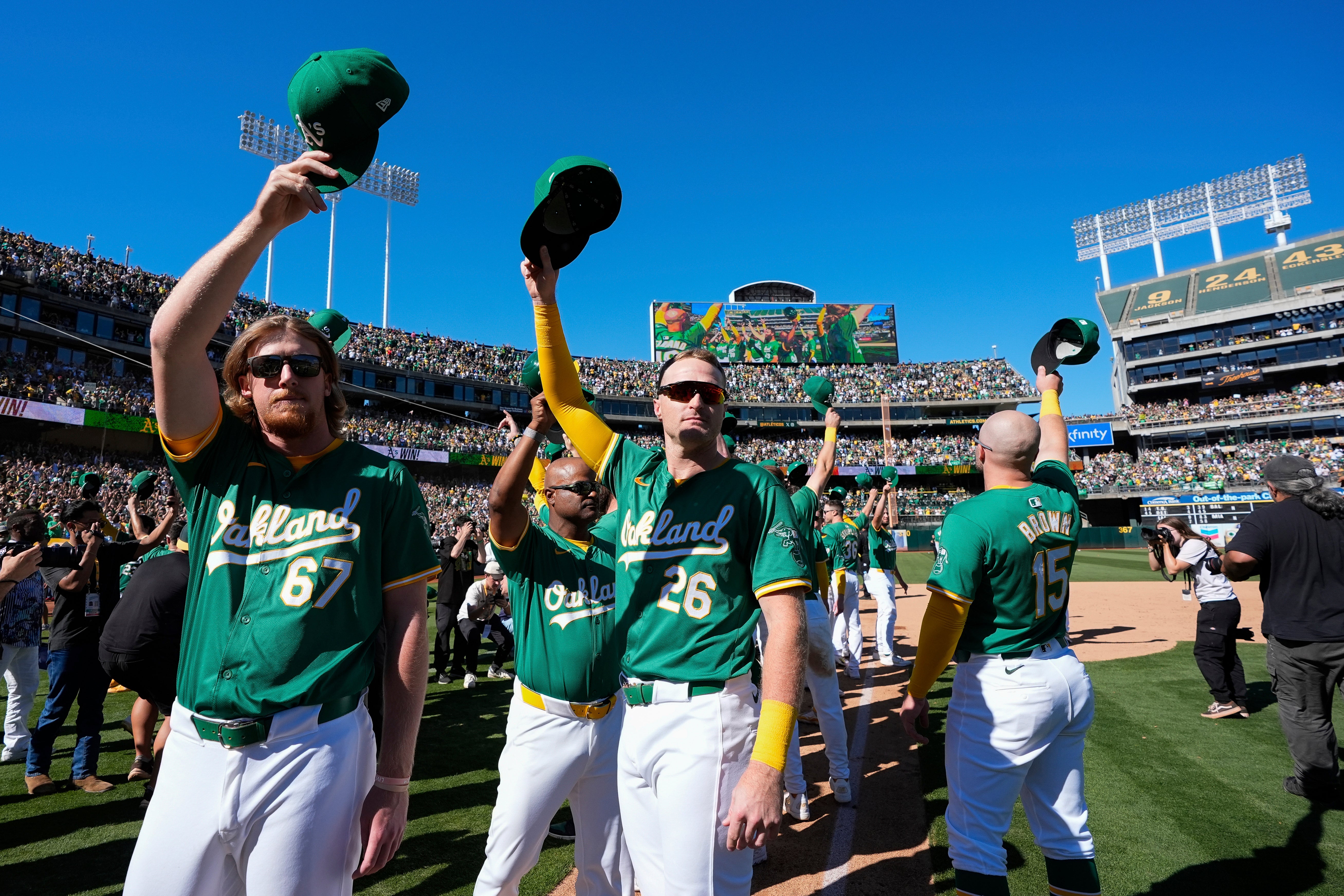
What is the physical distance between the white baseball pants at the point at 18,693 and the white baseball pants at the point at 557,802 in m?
6.57

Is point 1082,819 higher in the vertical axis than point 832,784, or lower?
higher

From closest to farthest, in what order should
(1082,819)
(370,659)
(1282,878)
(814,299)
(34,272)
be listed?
(370,659) < (1082,819) < (1282,878) < (34,272) < (814,299)

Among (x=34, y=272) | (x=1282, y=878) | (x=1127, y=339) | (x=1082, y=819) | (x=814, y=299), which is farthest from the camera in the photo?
(x=814, y=299)

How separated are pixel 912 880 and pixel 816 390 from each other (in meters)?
3.68

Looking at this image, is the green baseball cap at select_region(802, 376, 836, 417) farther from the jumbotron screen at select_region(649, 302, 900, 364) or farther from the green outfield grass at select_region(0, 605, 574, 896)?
the jumbotron screen at select_region(649, 302, 900, 364)

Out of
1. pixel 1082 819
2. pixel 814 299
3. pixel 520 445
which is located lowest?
pixel 1082 819

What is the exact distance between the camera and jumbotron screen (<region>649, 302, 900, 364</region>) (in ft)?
192

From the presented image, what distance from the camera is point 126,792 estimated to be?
575 centimetres

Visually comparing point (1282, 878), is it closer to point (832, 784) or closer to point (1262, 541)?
point (1262, 541)

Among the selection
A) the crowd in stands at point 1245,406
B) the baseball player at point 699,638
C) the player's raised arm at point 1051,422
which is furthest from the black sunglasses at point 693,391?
the crowd in stands at point 1245,406

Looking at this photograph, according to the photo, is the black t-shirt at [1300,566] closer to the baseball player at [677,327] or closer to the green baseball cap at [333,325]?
the green baseball cap at [333,325]

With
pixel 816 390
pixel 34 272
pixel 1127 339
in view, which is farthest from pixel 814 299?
pixel 816 390

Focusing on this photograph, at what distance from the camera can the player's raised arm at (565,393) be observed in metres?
2.85

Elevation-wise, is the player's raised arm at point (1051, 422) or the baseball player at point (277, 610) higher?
the player's raised arm at point (1051, 422)
